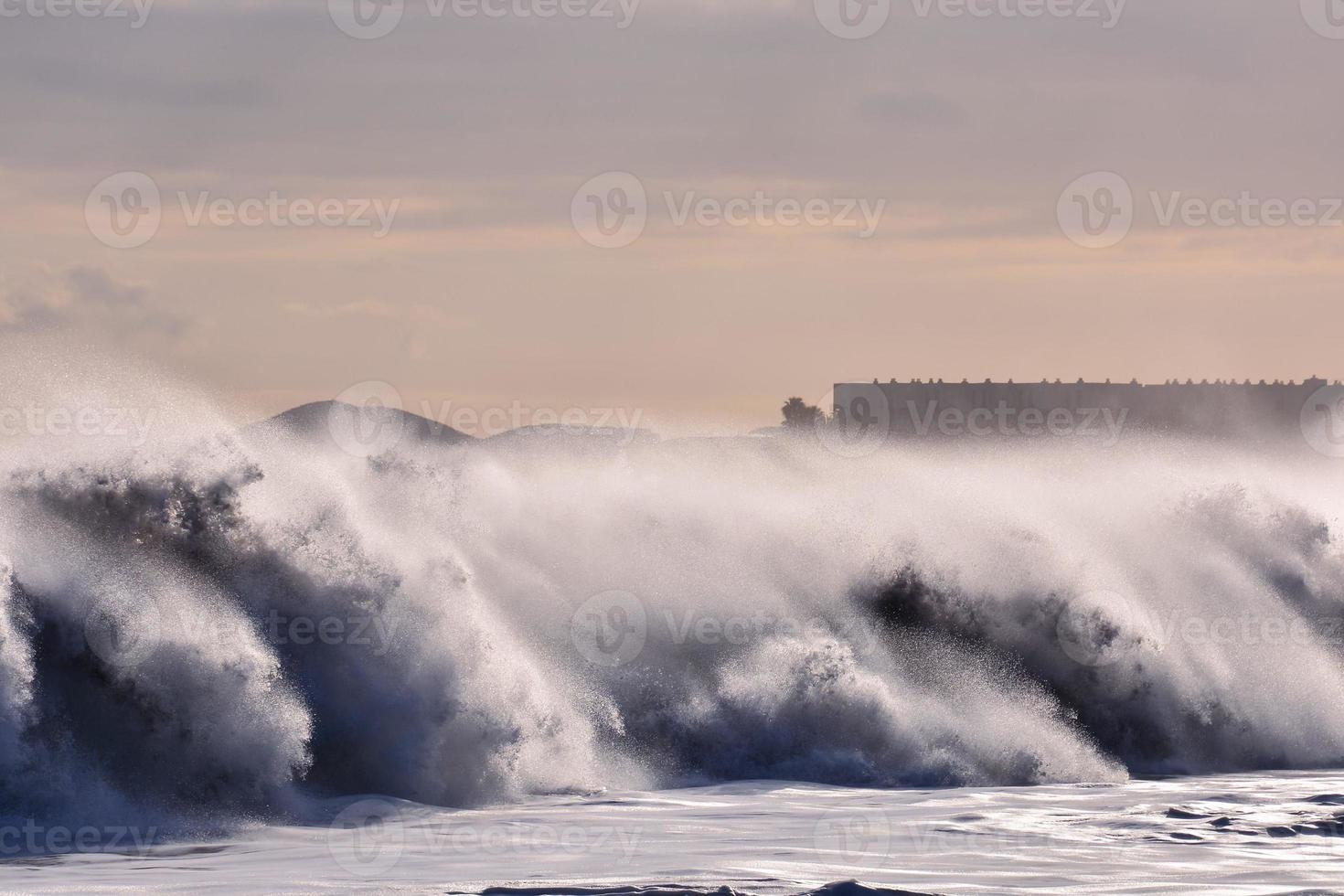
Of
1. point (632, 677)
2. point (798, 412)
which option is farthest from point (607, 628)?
point (798, 412)

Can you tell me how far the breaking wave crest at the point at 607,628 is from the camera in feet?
69.8

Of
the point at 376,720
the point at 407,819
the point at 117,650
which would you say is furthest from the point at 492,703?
the point at 117,650

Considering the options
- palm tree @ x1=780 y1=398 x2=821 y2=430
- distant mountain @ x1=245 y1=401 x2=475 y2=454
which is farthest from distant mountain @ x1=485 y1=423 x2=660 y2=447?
palm tree @ x1=780 y1=398 x2=821 y2=430

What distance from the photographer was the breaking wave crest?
21.3 meters

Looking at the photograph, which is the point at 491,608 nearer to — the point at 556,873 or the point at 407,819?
the point at 407,819

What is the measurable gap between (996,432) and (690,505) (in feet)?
245

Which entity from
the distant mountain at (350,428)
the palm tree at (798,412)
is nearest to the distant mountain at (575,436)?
the distant mountain at (350,428)

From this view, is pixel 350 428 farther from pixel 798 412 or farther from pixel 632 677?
pixel 798 412

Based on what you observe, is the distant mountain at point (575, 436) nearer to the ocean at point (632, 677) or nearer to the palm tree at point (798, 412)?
the ocean at point (632, 677)

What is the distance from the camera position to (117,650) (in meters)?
21.5

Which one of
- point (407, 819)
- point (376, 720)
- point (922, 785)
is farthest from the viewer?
point (922, 785)

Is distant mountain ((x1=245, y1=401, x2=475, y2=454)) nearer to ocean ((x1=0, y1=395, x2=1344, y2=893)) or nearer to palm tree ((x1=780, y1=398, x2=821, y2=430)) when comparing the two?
ocean ((x1=0, y1=395, x2=1344, y2=893))

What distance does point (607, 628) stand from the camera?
92.9ft

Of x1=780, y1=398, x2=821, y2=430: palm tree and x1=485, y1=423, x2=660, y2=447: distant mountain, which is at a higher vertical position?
x1=780, y1=398, x2=821, y2=430: palm tree
